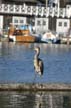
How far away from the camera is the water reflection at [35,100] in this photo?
18203mm

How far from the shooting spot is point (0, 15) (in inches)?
3688

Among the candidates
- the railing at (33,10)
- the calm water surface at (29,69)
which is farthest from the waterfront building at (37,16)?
the calm water surface at (29,69)

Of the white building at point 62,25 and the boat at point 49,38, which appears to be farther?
the white building at point 62,25

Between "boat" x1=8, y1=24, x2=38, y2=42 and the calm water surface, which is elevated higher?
the calm water surface

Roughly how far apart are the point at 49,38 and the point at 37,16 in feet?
42.8

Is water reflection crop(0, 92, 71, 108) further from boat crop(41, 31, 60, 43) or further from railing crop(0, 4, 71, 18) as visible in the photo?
railing crop(0, 4, 71, 18)

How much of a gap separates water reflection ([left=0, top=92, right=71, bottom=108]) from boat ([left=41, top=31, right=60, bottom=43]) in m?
61.8

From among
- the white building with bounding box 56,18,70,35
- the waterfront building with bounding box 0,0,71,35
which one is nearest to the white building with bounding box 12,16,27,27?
the waterfront building with bounding box 0,0,71,35

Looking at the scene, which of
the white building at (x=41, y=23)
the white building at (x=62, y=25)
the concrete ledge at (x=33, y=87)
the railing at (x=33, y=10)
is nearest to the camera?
the concrete ledge at (x=33, y=87)

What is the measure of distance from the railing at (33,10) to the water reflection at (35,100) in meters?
72.7

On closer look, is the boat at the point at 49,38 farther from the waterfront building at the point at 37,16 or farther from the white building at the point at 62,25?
the white building at the point at 62,25

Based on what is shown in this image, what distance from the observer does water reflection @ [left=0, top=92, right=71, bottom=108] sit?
18.2 metres

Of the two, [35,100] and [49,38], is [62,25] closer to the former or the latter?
[49,38]

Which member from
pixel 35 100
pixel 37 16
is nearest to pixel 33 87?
pixel 35 100
